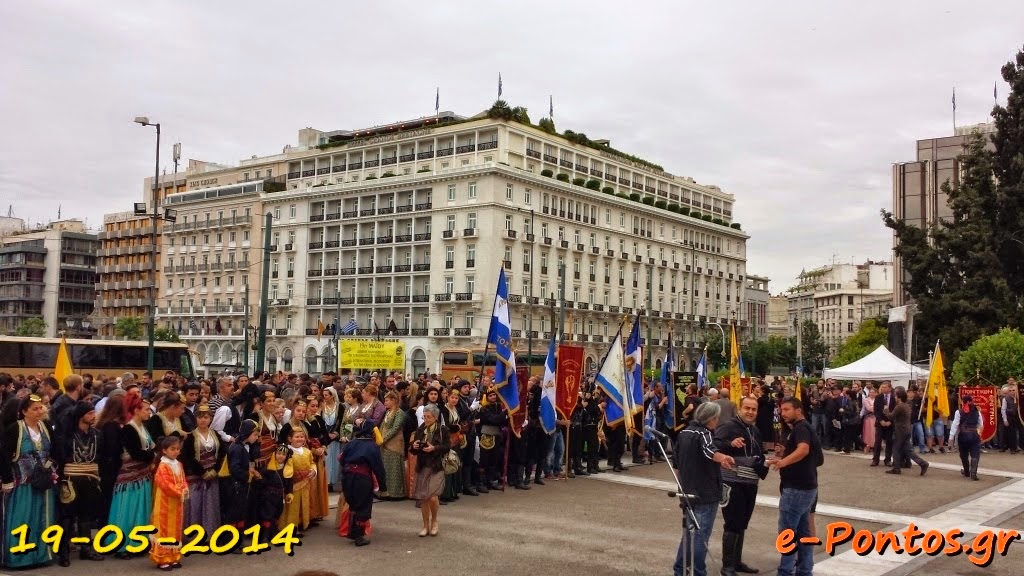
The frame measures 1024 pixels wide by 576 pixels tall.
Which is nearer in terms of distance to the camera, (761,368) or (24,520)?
(24,520)

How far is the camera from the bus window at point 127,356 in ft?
121

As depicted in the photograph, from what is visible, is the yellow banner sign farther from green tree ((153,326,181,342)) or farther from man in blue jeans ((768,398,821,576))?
green tree ((153,326,181,342))

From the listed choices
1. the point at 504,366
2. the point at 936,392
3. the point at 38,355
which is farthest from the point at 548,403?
the point at 38,355

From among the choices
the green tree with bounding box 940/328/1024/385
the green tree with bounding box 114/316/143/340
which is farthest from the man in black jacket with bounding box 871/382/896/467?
the green tree with bounding box 114/316/143/340

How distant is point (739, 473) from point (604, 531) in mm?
3030

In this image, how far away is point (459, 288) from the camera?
75938 millimetres

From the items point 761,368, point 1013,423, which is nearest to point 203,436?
point 1013,423

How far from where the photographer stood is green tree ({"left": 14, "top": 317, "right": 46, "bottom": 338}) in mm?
99125

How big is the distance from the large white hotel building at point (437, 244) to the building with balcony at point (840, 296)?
61.7 m

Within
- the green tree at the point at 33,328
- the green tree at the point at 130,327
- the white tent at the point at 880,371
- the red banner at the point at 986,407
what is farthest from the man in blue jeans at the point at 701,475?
the green tree at the point at 33,328

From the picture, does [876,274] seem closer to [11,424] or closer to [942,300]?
[942,300]

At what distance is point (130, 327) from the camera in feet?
299

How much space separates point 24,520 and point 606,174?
84478 millimetres

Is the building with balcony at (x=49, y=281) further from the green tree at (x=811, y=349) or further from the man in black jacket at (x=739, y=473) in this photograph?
the man in black jacket at (x=739, y=473)
